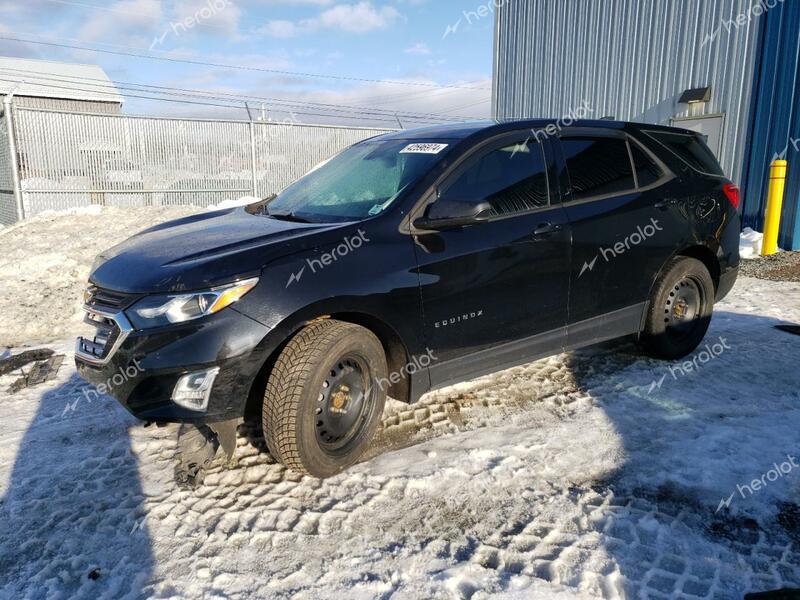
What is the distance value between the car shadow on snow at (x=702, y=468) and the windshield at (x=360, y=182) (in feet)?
6.50

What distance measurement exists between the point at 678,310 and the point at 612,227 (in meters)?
1.17

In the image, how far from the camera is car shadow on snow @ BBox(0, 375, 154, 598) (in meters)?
2.46

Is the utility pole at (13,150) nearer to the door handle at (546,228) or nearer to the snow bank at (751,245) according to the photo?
the door handle at (546,228)

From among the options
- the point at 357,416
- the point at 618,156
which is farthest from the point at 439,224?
the point at 618,156

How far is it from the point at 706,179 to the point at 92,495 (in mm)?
4790

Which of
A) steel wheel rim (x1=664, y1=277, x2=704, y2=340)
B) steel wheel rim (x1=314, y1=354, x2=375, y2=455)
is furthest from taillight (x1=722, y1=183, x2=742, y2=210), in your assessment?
steel wheel rim (x1=314, y1=354, x2=375, y2=455)

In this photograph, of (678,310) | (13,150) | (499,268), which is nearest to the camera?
(499,268)

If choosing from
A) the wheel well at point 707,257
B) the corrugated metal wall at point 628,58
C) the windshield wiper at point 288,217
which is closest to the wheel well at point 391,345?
the windshield wiper at point 288,217

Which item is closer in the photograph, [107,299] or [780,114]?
[107,299]

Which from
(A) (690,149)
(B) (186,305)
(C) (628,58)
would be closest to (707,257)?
(A) (690,149)

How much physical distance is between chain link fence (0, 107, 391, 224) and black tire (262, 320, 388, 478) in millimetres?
10529

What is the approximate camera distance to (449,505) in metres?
2.92

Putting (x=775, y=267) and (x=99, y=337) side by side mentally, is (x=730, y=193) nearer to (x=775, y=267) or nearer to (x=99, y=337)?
(x=99, y=337)

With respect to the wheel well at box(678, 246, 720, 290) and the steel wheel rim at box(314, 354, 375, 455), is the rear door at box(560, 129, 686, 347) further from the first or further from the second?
the steel wheel rim at box(314, 354, 375, 455)
